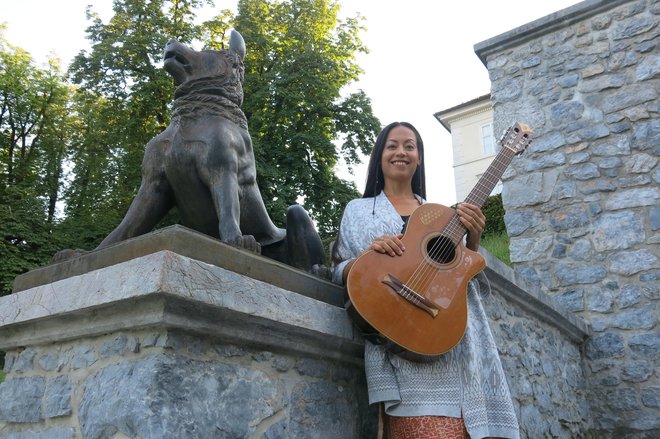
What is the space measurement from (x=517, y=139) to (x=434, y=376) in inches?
49.0

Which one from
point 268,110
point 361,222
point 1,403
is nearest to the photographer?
point 1,403

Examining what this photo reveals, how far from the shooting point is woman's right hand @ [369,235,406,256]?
7.32 feet

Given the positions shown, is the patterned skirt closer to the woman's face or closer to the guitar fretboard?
the guitar fretboard

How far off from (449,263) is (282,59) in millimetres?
15358

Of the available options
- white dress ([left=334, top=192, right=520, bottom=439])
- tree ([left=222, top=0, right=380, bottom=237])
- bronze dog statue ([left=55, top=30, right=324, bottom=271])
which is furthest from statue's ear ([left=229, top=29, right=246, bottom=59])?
tree ([left=222, top=0, right=380, bottom=237])

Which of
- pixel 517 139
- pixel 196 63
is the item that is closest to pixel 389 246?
pixel 517 139

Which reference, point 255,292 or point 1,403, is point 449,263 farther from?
point 1,403

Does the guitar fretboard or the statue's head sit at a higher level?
the statue's head

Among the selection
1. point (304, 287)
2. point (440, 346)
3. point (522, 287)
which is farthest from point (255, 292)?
point (522, 287)

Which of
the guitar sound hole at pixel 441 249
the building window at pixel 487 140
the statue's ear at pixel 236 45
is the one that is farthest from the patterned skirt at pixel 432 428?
the building window at pixel 487 140

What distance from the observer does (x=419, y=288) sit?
220 centimetres

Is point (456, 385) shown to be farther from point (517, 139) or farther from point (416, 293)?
point (517, 139)

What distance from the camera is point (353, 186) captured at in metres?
16.6

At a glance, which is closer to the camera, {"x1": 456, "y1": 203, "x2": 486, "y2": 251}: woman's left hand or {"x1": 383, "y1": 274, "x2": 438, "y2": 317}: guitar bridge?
{"x1": 383, "y1": 274, "x2": 438, "y2": 317}: guitar bridge
